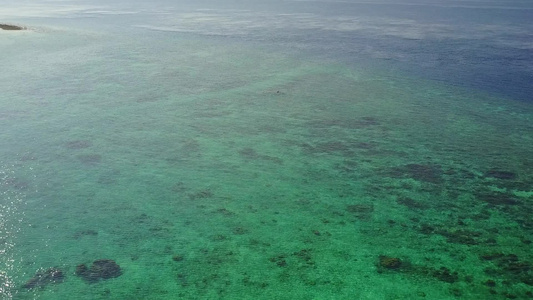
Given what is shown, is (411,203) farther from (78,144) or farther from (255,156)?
(78,144)

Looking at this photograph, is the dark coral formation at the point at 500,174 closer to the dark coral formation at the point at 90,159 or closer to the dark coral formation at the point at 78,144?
the dark coral formation at the point at 90,159

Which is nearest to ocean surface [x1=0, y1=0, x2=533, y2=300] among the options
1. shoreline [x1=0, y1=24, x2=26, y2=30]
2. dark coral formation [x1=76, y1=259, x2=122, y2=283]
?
dark coral formation [x1=76, y1=259, x2=122, y2=283]

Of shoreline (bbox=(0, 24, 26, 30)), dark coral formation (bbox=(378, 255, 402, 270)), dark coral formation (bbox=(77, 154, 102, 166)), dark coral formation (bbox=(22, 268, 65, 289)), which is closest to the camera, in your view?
dark coral formation (bbox=(22, 268, 65, 289))

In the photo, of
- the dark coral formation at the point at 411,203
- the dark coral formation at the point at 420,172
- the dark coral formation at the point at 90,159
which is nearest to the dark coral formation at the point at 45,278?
the dark coral formation at the point at 90,159

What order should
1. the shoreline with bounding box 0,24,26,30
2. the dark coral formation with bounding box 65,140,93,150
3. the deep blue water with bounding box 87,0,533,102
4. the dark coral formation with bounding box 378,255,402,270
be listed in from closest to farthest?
the dark coral formation with bounding box 378,255,402,270 < the dark coral formation with bounding box 65,140,93,150 < the deep blue water with bounding box 87,0,533,102 < the shoreline with bounding box 0,24,26,30

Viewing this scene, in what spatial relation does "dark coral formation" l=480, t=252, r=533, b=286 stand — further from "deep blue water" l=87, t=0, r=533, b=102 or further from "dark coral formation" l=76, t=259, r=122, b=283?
"deep blue water" l=87, t=0, r=533, b=102

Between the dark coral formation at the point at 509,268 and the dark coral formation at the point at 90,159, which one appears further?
the dark coral formation at the point at 90,159

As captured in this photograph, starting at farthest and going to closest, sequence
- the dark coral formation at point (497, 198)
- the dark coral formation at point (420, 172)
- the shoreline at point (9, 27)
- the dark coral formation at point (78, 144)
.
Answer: the shoreline at point (9, 27) → the dark coral formation at point (78, 144) → the dark coral formation at point (420, 172) → the dark coral formation at point (497, 198)

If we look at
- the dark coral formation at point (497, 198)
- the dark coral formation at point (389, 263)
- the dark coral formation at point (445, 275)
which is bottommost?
the dark coral formation at point (445, 275)
